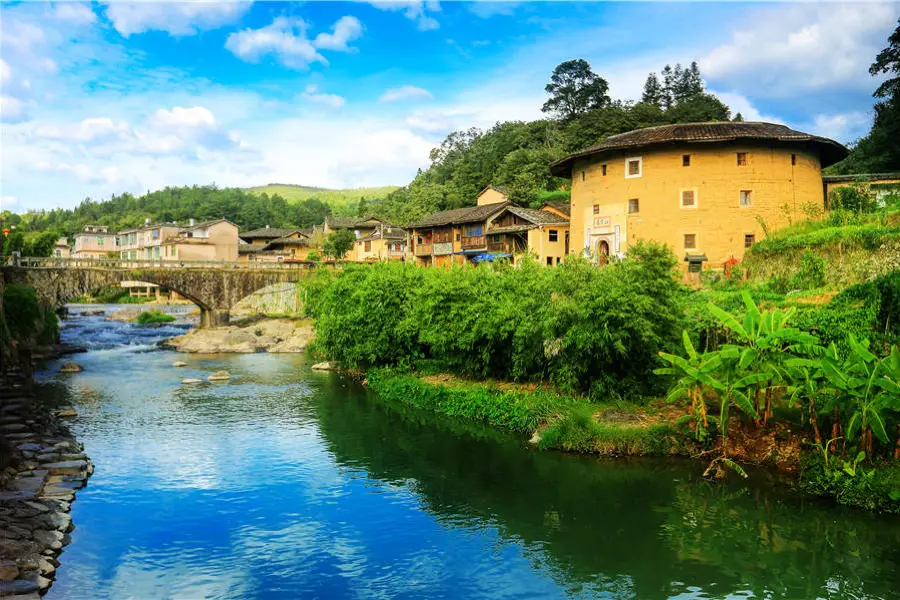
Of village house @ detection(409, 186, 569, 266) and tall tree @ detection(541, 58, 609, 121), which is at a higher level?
tall tree @ detection(541, 58, 609, 121)

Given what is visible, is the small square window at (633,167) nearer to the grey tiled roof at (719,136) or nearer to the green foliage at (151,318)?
the grey tiled roof at (719,136)

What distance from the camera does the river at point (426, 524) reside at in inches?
506

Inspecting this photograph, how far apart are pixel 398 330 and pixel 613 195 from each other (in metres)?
20.1

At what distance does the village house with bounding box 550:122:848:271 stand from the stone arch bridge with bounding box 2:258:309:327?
1128 inches

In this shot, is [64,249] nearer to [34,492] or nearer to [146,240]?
[146,240]

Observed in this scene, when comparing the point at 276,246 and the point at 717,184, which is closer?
the point at 717,184

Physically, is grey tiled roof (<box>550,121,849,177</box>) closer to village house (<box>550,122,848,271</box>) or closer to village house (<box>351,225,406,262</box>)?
village house (<box>550,122,848,271</box>)

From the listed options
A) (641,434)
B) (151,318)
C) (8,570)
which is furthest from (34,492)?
(151,318)

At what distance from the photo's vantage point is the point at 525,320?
23.6m

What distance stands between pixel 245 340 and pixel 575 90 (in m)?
53.9

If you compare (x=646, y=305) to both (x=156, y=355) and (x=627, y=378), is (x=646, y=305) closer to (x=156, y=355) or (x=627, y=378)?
(x=627, y=378)

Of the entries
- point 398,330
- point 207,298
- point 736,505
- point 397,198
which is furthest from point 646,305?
point 397,198

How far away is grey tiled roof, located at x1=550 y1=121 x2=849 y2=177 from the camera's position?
127 feet

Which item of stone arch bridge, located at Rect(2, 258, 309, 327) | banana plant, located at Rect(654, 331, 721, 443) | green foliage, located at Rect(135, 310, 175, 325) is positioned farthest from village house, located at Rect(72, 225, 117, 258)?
banana plant, located at Rect(654, 331, 721, 443)
